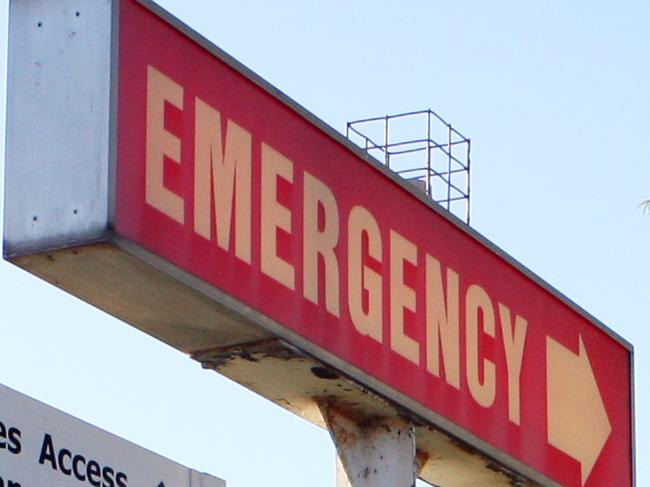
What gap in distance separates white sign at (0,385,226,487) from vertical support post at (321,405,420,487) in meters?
0.83

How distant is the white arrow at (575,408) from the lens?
1266 centimetres

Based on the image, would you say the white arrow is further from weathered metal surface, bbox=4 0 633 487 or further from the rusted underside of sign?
the rusted underside of sign

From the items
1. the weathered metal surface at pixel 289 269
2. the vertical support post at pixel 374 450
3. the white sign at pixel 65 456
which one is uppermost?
the weathered metal surface at pixel 289 269

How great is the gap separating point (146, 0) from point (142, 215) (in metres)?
0.95

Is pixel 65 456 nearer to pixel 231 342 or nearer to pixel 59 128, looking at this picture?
pixel 231 342

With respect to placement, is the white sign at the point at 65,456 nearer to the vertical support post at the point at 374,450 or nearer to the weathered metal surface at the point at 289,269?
the weathered metal surface at the point at 289,269

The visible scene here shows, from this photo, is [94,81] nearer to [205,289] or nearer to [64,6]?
[64,6]

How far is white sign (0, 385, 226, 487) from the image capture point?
986 centimetres

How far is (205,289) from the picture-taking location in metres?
9.92

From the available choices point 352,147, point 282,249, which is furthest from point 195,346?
point 352,147

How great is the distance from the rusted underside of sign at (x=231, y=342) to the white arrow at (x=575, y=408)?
55cm

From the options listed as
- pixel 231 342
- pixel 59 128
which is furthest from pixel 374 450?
pixel 59 128

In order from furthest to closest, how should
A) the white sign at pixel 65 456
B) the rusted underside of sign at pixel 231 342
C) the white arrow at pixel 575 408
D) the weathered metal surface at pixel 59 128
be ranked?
the white arrow at pixel 575 408 → the white sign at pixel 65 456 → the rusted underside of sign at pixel 231 342 → the weathered metal surface at pixel 59 128

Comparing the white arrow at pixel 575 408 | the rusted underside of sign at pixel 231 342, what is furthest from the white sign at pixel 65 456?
the white arrow at pixel 575 408
